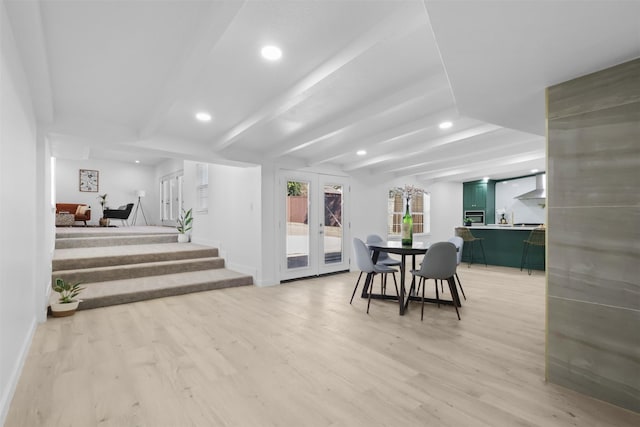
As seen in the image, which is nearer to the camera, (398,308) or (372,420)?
(372,420)

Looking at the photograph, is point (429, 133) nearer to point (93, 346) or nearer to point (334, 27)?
point (334, 27)

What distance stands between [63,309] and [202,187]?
4.35 m

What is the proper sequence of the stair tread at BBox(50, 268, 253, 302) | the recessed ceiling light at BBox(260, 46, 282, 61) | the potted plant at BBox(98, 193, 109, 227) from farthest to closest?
the potted plant at BBox(98, 193, 109, 227)
the stair tread at BBox(50, 268, 253, 302)
the recessed ceiling light at BBox(260, 46, 282, 61)

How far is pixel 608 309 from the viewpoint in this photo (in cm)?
197

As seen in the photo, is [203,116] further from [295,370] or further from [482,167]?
[482,167]

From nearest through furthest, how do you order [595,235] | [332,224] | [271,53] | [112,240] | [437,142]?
[595,235] → [271,53] → [437,142] → [332,224] → [112,240]

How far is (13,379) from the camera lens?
2096 millimetres

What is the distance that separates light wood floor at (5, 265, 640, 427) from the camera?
1.84 m

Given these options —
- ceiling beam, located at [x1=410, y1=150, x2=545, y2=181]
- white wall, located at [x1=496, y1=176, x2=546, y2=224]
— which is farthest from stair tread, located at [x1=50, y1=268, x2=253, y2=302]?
white wall, located at [x1=496, y1=176, x2=546, y2=224]

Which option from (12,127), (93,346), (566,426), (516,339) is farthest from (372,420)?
(12,127)

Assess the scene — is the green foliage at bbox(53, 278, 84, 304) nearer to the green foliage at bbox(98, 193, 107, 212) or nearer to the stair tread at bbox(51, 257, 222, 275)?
the stair tread at bbox(51, 257, 222, 275)

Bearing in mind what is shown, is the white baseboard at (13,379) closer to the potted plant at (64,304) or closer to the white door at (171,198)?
the potted plant at (64,304)

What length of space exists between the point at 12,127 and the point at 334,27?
218 cm

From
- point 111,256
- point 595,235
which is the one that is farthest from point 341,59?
point 111,256
